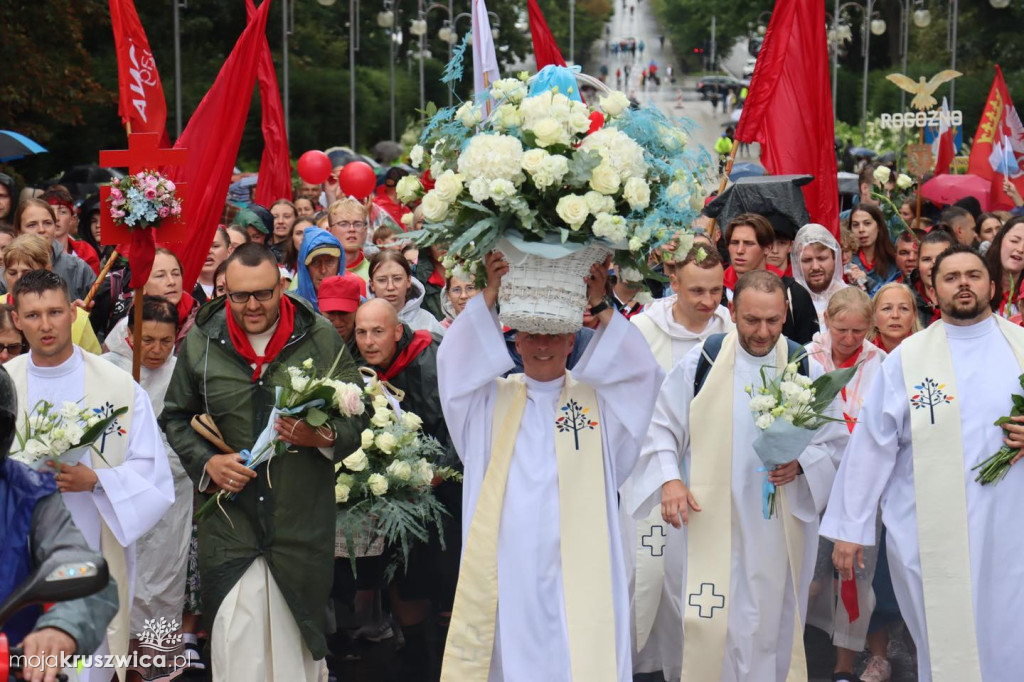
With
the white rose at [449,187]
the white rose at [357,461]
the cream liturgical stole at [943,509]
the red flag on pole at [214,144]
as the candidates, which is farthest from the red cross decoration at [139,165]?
the cream liturgical stole at [943,509]

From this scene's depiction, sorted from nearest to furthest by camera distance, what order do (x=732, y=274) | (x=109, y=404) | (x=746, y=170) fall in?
(x=109, y=404)
(x=732, y=274)
(x=746, y=170)

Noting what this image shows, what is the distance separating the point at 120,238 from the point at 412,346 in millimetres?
1702

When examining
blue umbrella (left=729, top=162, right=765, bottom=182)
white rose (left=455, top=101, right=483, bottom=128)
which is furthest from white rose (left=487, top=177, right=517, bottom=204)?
blue umbrella (left=729, top=162, right=765, bottom=182)

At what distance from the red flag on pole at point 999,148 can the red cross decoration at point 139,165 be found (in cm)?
1039

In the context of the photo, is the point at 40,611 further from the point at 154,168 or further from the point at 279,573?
the point at 154,168

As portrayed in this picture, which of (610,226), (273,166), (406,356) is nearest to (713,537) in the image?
(406,356)

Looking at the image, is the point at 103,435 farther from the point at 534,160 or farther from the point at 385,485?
the point at 534,160

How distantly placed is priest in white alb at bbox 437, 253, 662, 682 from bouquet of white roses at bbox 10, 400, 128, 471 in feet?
4.86

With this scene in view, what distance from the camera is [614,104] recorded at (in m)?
5.80

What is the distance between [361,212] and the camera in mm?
11188

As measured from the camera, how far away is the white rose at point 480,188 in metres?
5.49

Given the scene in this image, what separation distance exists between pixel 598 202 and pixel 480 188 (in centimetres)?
44

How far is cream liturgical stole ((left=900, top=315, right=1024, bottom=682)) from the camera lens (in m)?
6.67

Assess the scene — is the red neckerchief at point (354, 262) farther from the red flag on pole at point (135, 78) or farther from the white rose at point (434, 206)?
the white rose at point (434, 206)
